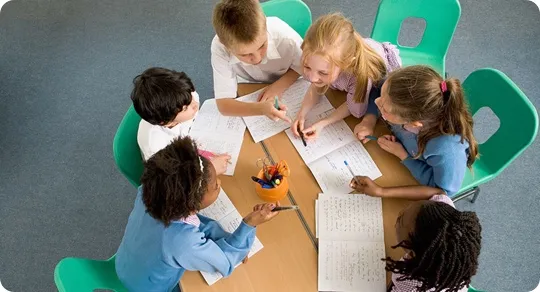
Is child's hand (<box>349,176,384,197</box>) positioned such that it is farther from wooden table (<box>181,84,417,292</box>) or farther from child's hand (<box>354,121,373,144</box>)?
child's hand (<box>354,121,373,144</box>)

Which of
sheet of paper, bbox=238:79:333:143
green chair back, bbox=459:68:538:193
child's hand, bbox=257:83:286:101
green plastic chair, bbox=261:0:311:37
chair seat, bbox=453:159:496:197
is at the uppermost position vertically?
green plastic chair, bbox=261:0:311:37

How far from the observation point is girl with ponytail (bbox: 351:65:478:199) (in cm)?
149

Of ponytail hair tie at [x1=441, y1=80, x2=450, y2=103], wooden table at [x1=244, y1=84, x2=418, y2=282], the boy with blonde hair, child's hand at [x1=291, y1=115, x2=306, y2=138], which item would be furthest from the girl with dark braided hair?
the boy with blonde hair

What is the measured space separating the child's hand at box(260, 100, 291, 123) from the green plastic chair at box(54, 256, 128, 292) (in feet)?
2.78

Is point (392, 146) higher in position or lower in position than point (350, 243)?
higher

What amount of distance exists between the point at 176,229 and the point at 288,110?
75 centimetres

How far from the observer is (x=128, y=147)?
70.1 inches

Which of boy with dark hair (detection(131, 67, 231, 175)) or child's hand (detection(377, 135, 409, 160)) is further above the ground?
boy with dark hair (detection(131, 67, 231, 175))

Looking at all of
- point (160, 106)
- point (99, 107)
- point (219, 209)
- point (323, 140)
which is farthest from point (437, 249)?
point (99, 107)

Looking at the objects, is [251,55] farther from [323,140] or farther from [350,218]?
[350,218]

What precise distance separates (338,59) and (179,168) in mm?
751

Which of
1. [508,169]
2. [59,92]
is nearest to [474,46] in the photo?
[508,169]

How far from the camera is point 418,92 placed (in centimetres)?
149

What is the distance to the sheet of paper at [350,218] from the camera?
1.57 metres
